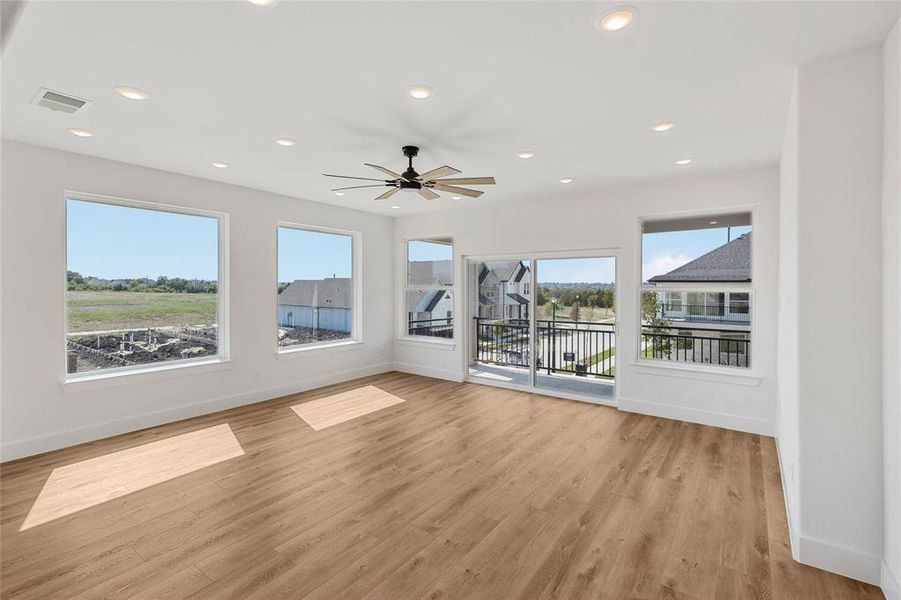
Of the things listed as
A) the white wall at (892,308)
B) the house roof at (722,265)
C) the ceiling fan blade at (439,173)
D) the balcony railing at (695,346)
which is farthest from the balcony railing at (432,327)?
the white wall at (892,308)

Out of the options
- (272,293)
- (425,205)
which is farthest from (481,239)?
(272,293)

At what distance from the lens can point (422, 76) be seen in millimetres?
2430

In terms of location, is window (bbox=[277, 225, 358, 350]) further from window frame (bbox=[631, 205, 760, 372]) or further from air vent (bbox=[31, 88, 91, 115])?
window frame (bbox=[631, 205, 760, 372])

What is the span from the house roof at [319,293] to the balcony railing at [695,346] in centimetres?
435

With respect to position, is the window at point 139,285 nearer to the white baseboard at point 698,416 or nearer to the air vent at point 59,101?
the air vent at point 59,101

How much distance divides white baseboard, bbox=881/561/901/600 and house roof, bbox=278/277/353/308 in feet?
19.2

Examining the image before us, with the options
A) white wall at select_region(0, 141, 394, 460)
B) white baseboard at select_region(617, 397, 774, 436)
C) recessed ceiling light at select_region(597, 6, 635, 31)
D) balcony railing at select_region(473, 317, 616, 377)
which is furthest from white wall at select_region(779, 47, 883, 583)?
white wall at select_region(0, 141, 394, 460)

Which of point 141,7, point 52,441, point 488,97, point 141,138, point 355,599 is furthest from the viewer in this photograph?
point 52,441

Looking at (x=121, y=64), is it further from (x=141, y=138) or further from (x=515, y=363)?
(x=515, y=363)

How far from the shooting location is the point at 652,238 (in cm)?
493

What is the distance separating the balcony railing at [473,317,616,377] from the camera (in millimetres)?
5645

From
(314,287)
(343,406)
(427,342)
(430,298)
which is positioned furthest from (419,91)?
(427,342)

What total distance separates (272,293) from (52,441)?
8.25 ft

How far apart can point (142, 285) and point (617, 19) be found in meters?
4.98
